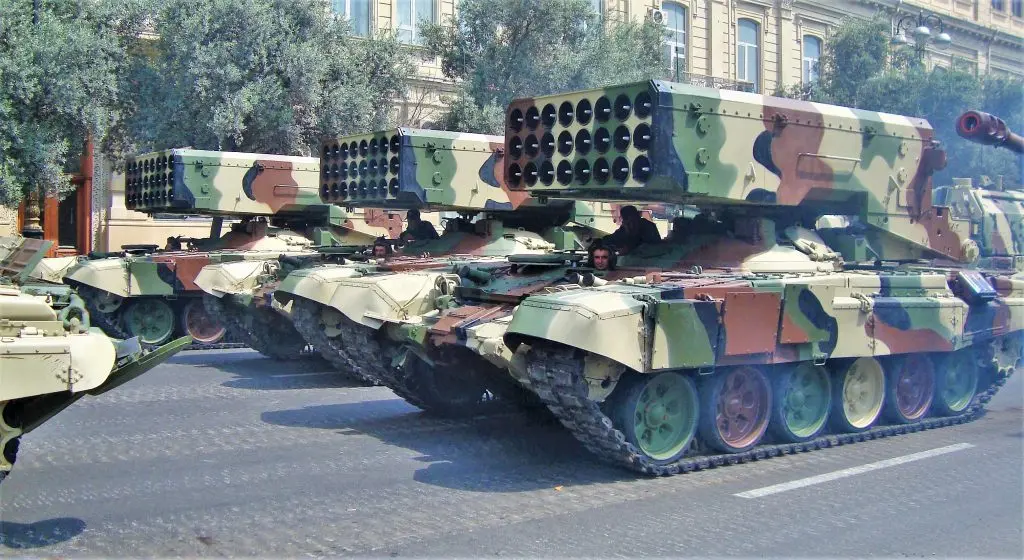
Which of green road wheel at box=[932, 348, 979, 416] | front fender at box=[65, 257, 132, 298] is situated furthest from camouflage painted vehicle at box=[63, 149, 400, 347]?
green road wheel at box=[932, 348, 979, 416]

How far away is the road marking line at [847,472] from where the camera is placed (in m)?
7.19

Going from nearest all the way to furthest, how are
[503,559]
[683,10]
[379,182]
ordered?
[503,559] < [379,182] < [683,10]

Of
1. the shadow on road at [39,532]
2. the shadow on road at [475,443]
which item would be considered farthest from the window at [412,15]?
the shadow on road at [39,532]

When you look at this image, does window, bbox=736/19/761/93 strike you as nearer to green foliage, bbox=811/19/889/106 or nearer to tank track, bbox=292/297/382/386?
green foliage, bbox=811/19/889/106

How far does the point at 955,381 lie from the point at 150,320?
438 inches

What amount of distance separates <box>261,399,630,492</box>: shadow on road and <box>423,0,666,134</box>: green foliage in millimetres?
12787

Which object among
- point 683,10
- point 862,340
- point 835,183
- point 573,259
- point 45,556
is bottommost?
point 45,556

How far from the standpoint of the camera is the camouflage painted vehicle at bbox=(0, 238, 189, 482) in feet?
17.9

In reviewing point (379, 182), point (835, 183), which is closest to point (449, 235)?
point (379, 182)

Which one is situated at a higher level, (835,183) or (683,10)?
(683,10)

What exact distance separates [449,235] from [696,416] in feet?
18.4

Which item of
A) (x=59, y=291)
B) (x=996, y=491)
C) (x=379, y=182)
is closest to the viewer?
(x=996, y=491)

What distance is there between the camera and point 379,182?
12.6 meters

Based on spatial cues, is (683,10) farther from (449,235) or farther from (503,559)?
(503,559)
